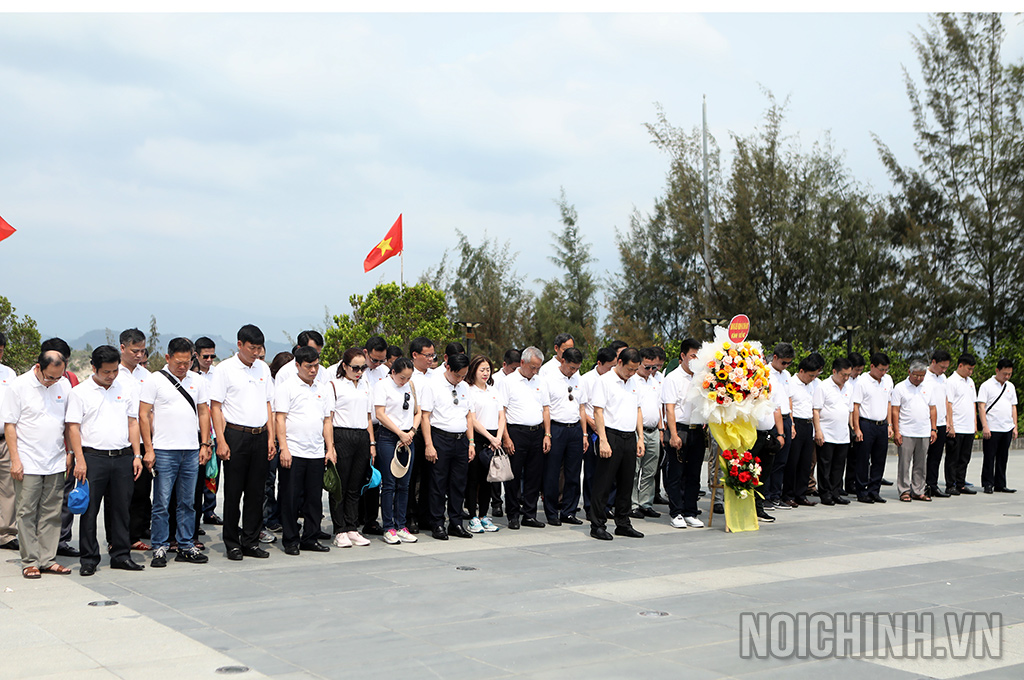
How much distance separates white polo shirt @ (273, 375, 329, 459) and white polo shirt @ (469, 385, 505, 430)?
1.91 metres

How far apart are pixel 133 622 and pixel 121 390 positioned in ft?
7.60

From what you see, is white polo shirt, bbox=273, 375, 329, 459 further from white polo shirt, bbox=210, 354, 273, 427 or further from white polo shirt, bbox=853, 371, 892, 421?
white polo shirt, bbox=853, 371, 892, 421

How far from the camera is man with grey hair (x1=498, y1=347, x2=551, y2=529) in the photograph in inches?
398

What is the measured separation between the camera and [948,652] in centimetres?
546

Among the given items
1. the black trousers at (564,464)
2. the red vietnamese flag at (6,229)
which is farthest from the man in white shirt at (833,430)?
the red vietnamese flag at (6,229)

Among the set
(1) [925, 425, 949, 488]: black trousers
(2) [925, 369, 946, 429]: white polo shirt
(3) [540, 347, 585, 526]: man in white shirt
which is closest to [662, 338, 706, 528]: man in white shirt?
(3) [540, 347, 585, 526]: man in white shirt

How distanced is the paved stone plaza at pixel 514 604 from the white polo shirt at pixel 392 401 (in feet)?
3.90

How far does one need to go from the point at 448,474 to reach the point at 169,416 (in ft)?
9.24

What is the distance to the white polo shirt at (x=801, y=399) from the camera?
11.7 meters

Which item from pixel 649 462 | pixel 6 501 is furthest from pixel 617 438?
pixel 6 501

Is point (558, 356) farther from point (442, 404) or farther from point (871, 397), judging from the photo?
point (871, 397)

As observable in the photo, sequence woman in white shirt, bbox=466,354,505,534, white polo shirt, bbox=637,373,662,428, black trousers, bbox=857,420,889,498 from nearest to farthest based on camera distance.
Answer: woman in white shirt, bbox=466,354,505,534
white polo shirt, bbox=637,373,662,428
black trousers, bbox=857,420,889,498

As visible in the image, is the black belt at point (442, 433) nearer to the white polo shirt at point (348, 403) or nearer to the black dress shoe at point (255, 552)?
the white polo shirt at point (348, 403)

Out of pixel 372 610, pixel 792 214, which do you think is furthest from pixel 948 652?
pixel 792 214
